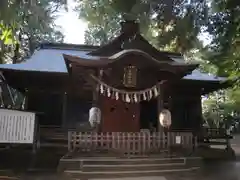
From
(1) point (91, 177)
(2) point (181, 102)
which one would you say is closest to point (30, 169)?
(1) point (91, 177)

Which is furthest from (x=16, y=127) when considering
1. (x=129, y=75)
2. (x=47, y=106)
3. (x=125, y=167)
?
(x=129, y=75)

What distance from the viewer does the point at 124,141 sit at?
998 cm

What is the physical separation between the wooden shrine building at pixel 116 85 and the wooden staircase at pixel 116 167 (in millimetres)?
1692

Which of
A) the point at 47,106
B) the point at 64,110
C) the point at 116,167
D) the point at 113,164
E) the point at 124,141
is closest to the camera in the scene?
the point at 116,167

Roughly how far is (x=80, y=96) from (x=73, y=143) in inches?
165

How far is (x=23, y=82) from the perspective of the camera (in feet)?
43.7

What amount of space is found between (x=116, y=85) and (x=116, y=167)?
3.43 metres

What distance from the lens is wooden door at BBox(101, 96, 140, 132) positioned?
12398 millimetres

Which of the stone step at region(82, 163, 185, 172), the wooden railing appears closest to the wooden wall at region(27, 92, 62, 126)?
the wooden railing

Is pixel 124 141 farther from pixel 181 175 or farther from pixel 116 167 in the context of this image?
pixel 181 175

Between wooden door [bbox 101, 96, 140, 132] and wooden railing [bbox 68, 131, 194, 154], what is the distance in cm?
239

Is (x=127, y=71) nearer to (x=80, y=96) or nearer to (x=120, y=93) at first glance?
(x=120, y=93)

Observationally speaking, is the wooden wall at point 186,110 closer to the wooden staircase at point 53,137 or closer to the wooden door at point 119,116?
the wooden door at point 119,116

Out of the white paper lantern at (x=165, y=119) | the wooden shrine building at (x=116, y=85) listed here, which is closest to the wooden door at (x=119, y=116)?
the wooden shrine building at (x=116, y=85)
